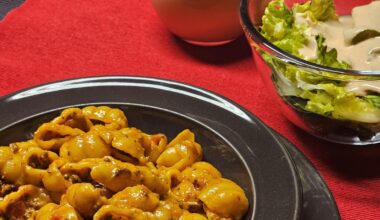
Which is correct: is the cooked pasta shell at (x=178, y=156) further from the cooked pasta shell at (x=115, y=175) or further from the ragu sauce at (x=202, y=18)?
the ragu sauce at (x=202, y=18)

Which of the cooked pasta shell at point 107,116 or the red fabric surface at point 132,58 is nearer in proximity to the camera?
the cooked pasta shell at point 107,116

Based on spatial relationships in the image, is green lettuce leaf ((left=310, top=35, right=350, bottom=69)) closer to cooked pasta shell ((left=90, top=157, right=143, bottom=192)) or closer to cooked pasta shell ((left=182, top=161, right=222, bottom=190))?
cooked pasta shell ((left=182, top=161, right=222, bottom=190))

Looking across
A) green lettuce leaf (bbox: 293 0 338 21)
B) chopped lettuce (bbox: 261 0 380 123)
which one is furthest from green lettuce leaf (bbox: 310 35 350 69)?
green lettuce leaf (bbox: 293 0 338 21)

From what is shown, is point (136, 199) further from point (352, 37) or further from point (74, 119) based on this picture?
point (352, 37)

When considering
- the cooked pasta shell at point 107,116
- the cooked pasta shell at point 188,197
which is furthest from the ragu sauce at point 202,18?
the cooked pasta shell at point 188,197

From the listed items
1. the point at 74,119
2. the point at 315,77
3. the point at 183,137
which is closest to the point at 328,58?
the point at 315,77

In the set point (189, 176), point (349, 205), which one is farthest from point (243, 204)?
point (349, 205)

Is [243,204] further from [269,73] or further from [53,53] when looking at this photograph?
[53,53]

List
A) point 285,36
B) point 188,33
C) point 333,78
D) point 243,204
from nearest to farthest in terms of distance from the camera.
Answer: point 243,204 → point 333,78 → point 285,36 → point 188,33
